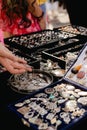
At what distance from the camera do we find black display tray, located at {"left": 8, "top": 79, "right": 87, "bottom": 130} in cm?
85

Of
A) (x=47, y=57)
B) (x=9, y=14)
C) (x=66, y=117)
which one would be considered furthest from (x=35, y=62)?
(x=9, y=14)

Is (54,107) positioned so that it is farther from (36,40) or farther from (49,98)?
(36,40)

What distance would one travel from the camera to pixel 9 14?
2.03 meters

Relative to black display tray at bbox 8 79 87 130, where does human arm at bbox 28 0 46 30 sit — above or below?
above

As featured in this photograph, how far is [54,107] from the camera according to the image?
0.93 m

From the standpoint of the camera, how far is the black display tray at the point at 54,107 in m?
0.85

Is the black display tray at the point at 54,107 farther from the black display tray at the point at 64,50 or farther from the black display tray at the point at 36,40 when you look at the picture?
the black display tray at the point at 36,40

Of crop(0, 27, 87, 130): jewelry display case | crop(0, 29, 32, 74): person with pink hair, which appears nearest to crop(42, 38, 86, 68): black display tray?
crop(0, 27, 87, 130): jewelry display case

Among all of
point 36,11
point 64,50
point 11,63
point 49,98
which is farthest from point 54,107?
point 36,11

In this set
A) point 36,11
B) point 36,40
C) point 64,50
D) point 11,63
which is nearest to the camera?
point 11,63

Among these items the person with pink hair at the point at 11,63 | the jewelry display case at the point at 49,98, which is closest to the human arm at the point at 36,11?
the jewelry display case at the point at 49,98

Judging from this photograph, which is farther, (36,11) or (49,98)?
(36,11)

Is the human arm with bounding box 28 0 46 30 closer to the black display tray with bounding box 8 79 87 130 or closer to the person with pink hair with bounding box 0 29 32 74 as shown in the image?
the person with pink hair with bounding box 0 29 32 74

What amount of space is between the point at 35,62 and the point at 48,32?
63 cm
